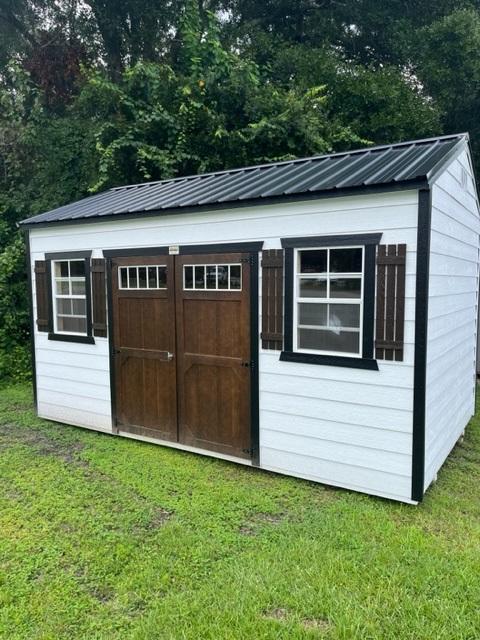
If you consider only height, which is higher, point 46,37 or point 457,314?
point 46,37

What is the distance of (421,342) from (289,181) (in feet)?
6.35

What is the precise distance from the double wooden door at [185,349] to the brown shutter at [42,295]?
1.16 meters

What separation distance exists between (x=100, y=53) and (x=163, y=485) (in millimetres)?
10533

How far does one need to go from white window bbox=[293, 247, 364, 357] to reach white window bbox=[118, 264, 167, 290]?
1531mm

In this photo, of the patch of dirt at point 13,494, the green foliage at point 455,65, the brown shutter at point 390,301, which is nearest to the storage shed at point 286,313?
the brown shutter at point 390,301

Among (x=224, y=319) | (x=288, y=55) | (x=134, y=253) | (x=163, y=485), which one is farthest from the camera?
(x=288, y=55)

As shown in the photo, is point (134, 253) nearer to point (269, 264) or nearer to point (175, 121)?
point (269, 264)

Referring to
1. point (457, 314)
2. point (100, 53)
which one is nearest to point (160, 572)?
point (457, 314)

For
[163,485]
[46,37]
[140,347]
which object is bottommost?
[163,485]

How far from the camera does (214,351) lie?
14.9 feet

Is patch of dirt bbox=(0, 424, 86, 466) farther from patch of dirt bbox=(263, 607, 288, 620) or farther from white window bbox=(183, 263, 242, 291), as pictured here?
patch of dirt bbox=(263, 607, 288, 620)

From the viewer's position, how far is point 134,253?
5.02m

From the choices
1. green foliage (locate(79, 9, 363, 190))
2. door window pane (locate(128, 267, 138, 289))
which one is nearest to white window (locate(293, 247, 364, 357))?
door window pane (locate(128, 267, 138, 289))

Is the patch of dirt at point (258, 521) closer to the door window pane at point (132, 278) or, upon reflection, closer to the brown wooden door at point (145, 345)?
the brown wooden door at point (145, 345)
